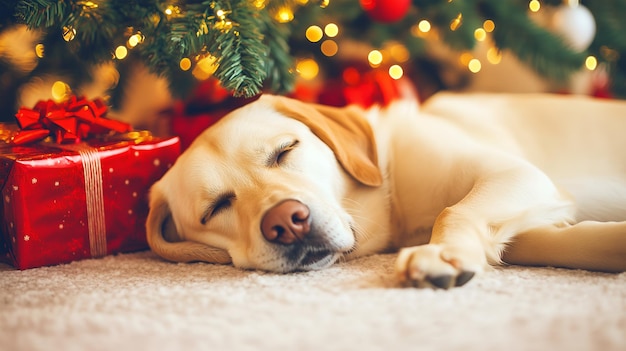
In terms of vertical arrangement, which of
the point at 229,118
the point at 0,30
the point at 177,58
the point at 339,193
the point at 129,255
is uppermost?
the point at 0,30

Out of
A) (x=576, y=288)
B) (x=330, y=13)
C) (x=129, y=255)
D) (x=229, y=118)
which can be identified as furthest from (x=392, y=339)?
(x=330, y=13)

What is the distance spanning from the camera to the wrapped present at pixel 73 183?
1.73 m

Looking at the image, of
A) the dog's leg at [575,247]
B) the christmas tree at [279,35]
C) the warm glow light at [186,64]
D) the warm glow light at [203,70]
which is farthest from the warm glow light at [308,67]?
the dog's leg at [575,247]

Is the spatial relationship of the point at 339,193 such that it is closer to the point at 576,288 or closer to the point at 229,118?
the point at 229,118

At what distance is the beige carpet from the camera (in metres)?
1.07

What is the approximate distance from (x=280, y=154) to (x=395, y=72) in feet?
4.96

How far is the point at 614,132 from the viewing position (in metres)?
2.28

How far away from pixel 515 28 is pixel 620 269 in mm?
1546

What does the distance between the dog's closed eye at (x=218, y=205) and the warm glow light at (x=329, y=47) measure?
5.22 feet

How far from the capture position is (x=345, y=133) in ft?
6.52

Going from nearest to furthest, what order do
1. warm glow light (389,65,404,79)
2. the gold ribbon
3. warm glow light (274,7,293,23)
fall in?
the gold ribbon → warm glow light (274,7,293,23) → warm glow light (389,65,404,79)

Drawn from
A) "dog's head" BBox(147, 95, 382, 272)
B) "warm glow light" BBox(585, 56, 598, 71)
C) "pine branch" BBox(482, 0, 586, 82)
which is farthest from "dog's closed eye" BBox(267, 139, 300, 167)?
"warm glow light" BBox(585, 56, 598, 71)

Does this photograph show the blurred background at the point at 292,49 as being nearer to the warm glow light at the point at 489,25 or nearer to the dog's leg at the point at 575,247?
the warm glow light at the point at 489,25

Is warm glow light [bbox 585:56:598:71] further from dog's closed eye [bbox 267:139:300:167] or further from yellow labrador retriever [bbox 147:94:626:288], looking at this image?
dog's closed eye [bbox 267:139:300:167]
